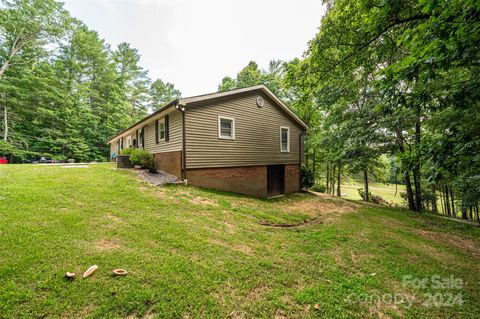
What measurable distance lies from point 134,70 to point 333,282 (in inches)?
1436

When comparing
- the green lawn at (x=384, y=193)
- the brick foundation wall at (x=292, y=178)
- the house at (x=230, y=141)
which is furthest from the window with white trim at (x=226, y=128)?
the green lawn at (x=384, y=193)

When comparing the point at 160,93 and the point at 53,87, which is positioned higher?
the point at 160,93

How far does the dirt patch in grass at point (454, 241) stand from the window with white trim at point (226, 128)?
26.7 feet

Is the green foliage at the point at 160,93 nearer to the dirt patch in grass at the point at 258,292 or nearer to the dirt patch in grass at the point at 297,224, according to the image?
the dirt patch in grass at the point at 297,224

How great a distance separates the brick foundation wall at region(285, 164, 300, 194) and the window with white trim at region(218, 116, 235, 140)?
4890 millimetres

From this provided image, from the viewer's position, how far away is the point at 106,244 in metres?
3.22

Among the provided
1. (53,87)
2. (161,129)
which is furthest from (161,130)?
(53,87)

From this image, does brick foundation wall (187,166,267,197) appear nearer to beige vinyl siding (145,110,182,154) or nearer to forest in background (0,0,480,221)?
beige vinyl siding (145,110,182,154)

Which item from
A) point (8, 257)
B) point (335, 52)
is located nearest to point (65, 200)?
point (8, 257)

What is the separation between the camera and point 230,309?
2188 millimetres

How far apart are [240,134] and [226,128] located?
2.86 feet

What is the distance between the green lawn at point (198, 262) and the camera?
217 cm

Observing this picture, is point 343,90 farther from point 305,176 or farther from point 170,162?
point 170,162

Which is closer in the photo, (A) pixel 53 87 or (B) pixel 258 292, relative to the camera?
(B) pixel 258 292
